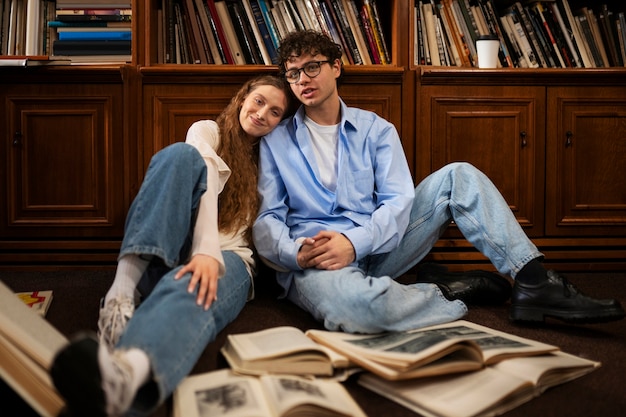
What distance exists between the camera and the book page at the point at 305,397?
0.88 m

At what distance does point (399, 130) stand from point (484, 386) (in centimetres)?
116

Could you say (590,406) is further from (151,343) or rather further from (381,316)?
(151,343)

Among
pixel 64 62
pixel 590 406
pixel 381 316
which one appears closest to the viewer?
pixel 590 406

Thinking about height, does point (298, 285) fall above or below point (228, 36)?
below

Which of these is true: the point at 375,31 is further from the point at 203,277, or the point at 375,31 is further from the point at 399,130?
the point at 203,277

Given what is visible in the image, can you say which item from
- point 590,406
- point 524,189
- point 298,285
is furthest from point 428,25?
point 590,406

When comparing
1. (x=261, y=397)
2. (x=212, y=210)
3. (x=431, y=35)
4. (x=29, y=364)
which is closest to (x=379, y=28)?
(x=431, y=35)

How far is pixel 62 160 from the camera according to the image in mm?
1974

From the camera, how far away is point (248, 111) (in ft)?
5.27

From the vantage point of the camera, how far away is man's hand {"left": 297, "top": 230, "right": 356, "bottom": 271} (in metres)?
1.42

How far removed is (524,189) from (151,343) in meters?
1.51

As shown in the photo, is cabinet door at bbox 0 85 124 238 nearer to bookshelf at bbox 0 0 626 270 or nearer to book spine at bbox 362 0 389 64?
bookshelf at bbox 0 0 626 270

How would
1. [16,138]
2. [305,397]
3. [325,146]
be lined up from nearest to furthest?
[305,397] < [325,146] < [16,138]

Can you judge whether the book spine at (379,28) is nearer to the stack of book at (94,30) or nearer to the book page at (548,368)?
the stack of book at (94,30)
